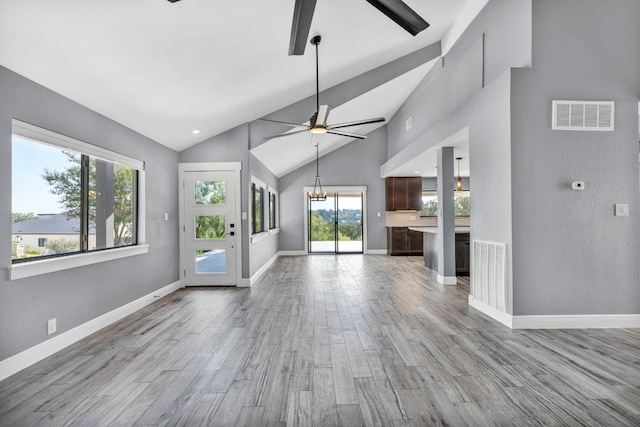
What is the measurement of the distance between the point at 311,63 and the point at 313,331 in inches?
134

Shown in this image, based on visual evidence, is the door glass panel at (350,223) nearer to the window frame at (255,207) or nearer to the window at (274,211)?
the window at (274,211)

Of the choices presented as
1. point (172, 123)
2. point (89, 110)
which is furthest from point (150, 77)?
point (172, 123)

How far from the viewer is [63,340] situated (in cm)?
327

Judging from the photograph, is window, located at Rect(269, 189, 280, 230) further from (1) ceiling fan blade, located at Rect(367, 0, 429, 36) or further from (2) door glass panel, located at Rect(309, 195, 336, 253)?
(1) ceiling fan blade, located at Rect(367, 0, 429, 36)

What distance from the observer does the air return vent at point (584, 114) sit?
363 cm

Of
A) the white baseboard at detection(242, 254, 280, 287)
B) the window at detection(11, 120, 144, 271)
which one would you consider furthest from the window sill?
the white baseboard at detection(242, 254, 280, 287)

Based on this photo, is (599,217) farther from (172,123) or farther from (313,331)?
(172,123)

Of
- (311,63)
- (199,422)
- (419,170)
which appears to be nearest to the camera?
(199,422)

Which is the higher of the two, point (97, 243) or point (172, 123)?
point (172, 123)

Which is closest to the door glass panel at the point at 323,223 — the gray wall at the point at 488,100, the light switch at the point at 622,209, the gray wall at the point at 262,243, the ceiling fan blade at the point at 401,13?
the gray wall at the point at 262,243

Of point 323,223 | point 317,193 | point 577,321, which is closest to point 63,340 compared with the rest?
point 577,321

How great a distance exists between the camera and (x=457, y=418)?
2.04 meters

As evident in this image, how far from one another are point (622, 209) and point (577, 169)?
2.03 ft

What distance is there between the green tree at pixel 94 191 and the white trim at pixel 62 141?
105 millimetres
